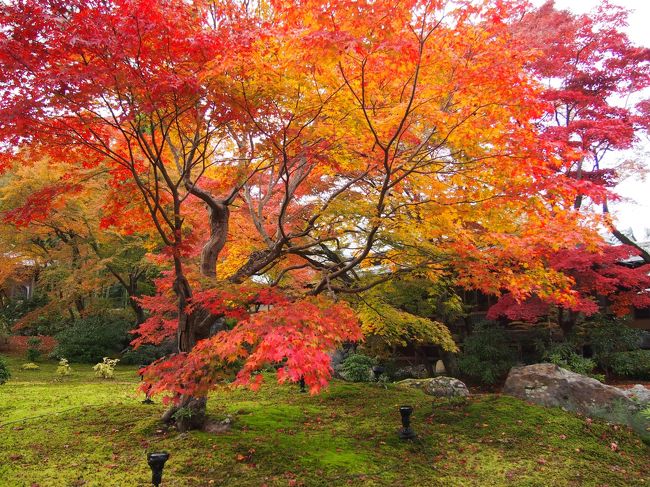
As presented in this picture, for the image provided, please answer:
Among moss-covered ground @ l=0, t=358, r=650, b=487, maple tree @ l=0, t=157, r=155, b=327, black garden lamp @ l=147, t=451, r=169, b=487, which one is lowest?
moss-covered ground @ l=0, t=358, r=650, b=487

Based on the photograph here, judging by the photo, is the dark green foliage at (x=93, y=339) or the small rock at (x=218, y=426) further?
the dark green foliage at (x=93, y=339)

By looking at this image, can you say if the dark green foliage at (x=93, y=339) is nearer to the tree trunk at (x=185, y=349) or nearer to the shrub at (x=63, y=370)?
the shrub at (x=63, y=370)

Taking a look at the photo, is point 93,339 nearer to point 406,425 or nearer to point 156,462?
point 406,425

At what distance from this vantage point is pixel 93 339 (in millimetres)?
15703

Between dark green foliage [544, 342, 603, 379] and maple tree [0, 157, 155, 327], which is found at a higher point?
maple tree [0, 157, 155, 327]

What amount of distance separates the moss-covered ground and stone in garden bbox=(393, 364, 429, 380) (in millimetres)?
4486

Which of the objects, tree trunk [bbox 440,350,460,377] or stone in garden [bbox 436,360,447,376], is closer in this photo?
tree trunk [bbox 440,350,460,377]

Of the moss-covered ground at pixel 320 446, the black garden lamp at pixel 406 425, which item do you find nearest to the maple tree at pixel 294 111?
the moss-covered ground at pixel 320 446

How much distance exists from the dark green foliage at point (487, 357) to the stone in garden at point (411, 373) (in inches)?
50.1

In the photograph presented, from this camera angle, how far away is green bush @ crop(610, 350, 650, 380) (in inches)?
454

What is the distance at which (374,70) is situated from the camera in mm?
4734

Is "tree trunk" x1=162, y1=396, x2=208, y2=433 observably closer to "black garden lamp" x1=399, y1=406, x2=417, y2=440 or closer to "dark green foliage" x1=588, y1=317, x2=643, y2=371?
"black garden lamp" x1=399, y1=406, x2=417, y2=440

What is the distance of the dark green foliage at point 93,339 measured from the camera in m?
15.4

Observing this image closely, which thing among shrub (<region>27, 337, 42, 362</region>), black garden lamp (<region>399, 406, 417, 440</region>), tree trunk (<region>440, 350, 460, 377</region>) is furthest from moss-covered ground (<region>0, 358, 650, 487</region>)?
shrub (<region>27, 337, 42, 362</region>)
